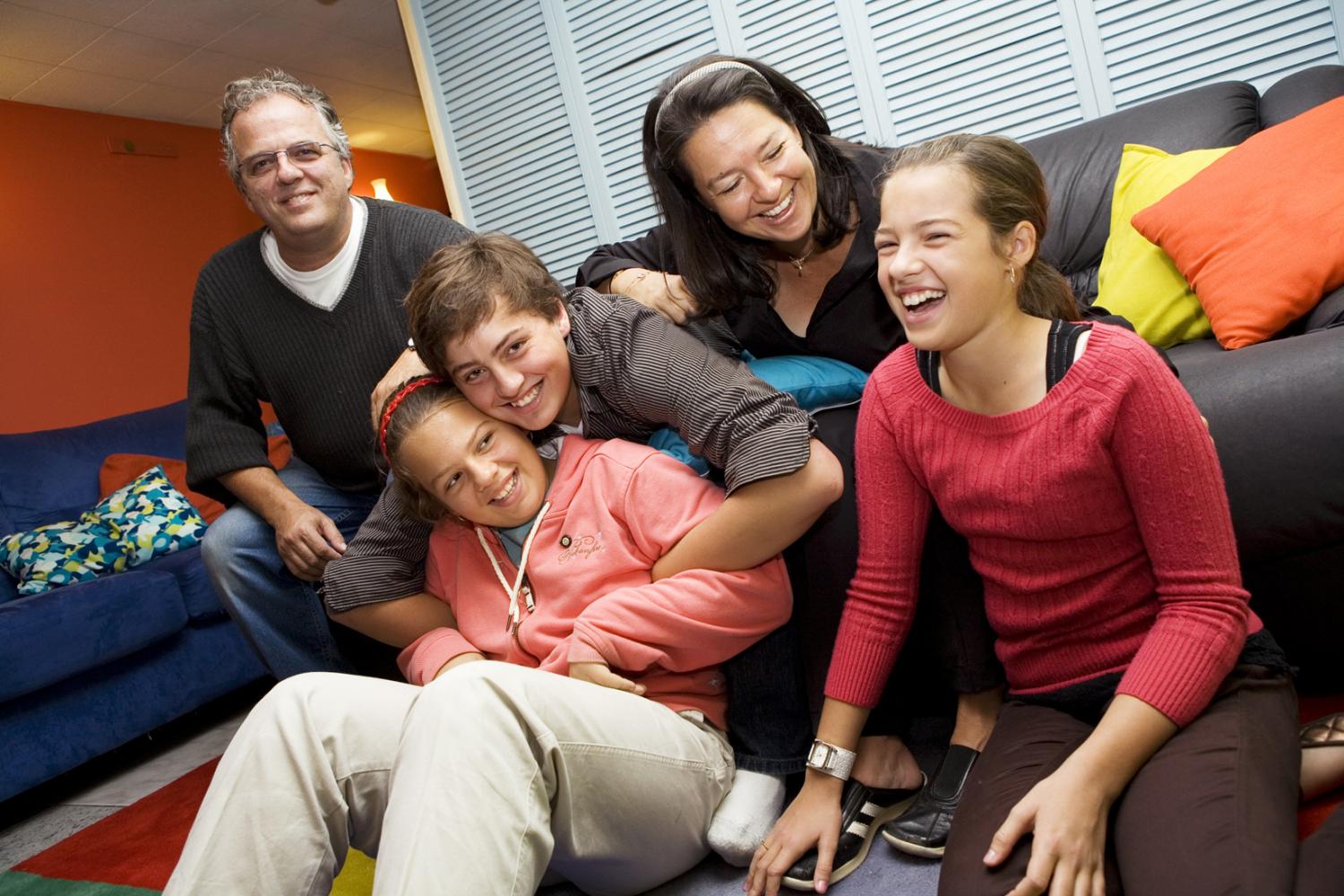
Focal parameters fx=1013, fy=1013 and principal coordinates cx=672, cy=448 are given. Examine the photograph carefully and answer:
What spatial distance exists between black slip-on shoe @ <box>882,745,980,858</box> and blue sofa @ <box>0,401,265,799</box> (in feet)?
7.42

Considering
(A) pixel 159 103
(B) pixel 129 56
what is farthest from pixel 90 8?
(A) pixel 159 103

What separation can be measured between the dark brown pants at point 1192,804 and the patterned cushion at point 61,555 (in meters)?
2.88

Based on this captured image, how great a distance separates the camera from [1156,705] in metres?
0.96

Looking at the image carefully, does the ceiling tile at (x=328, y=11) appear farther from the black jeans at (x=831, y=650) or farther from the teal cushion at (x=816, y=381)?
the black jeans at (x=831, y=650)

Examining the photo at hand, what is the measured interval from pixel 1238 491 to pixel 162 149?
5.56 m

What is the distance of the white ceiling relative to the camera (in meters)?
4.18

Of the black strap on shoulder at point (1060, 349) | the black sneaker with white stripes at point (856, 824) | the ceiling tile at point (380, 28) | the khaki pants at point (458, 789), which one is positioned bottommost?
the black sneaker with white stripes at point (856, 824)

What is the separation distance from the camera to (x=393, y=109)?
616 cm

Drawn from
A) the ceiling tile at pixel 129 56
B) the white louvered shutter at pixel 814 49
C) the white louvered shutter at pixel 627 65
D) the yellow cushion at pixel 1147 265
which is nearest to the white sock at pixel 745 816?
the yellow cushion at pixel 1147 265

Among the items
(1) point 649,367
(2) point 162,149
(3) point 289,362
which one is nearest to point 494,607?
(1) point 649,367

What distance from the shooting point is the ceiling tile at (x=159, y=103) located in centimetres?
502

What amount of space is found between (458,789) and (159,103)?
208 inches

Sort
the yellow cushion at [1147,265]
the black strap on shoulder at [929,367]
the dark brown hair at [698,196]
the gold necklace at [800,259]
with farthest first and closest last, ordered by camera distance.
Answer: the yellow cushion at [1147,265] < the gold necklace at [800,259] < the dark brown hair at [698,196] < the black strap on shoulder at [929,367]

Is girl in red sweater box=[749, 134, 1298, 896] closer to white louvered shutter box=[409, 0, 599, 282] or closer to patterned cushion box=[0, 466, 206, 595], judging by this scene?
white louvered shutter box=[409, 0, 599, 282]
